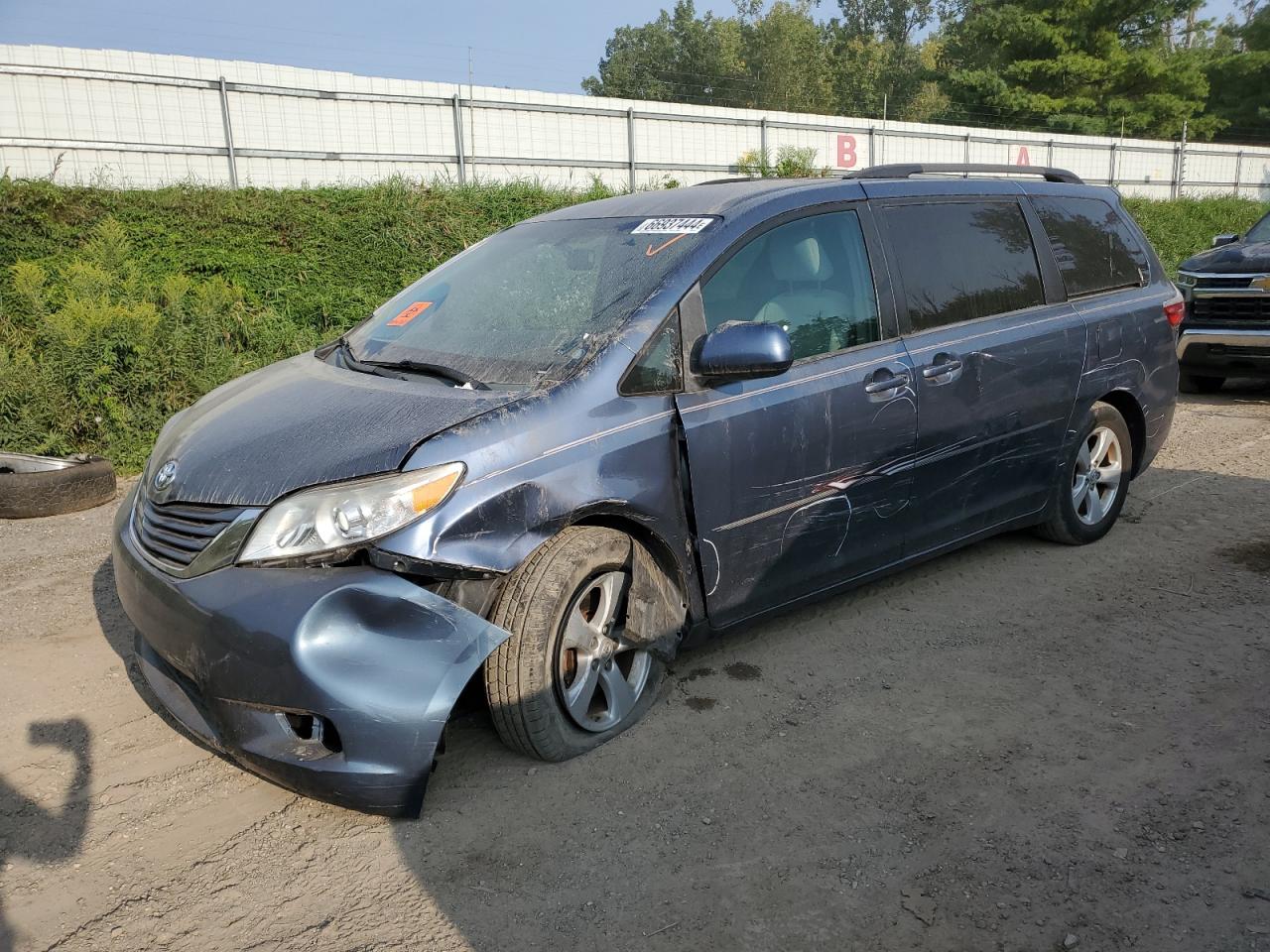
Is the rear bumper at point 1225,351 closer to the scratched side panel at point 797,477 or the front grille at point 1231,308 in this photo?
the front grille at point 1231,308

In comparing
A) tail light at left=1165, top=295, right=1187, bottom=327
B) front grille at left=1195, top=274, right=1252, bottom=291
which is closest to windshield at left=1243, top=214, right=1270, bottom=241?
front grille at left=1195, top=274, right=1252, bottom=291

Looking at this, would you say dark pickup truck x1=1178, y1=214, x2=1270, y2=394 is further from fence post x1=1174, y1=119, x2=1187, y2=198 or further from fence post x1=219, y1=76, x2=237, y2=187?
fence post x1=1174, y1=119, x2=1187, y2=198

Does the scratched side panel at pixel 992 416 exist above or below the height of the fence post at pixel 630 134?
below

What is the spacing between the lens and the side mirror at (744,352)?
3375 mm

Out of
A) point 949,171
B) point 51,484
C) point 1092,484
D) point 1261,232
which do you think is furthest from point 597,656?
point 1261,232

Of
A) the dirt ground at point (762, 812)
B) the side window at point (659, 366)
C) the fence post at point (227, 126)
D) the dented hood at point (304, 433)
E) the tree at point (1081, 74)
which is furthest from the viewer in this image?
the tree at point (1081, 74)

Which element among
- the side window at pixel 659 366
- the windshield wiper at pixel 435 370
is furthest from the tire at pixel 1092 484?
the windshield wiper at pixel 435 370

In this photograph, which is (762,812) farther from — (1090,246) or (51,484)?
(51,484)

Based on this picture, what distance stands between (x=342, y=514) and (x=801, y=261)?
2.00 m

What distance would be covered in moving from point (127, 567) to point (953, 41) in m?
49.6

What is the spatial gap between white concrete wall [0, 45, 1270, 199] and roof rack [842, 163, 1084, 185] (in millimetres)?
10334

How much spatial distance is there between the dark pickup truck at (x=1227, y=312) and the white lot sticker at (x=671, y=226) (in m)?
7.00

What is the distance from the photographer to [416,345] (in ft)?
12.5

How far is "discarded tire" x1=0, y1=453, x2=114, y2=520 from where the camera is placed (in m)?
5.89
